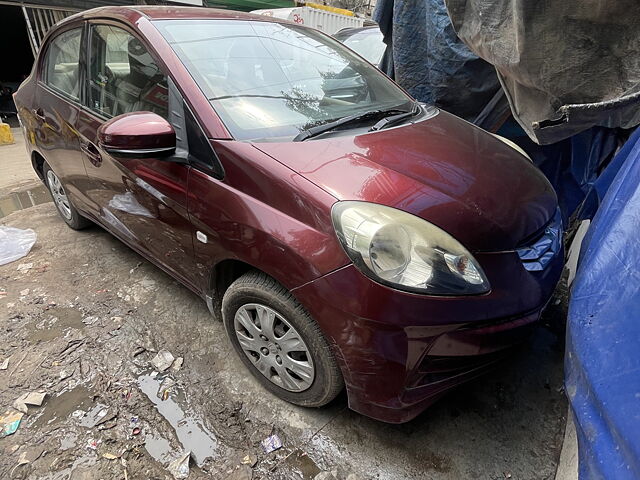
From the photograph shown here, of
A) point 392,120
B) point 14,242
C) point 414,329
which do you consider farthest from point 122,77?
point 414,329

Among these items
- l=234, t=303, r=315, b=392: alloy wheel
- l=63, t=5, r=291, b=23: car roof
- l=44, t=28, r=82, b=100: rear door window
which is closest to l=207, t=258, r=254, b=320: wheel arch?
l=234, t=303, r=315, b=392: alloy wheel

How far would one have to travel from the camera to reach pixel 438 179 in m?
1.63

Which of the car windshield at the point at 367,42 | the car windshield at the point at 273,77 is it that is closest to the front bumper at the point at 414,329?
the car windshield at the point at 273,77

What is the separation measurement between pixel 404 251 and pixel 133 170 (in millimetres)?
1578

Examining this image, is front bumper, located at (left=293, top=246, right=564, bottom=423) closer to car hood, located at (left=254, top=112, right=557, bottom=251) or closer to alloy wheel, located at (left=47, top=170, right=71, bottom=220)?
car hood, located at (left=254, top=112, right=557, bottom=251)

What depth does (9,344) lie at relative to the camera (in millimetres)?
2336

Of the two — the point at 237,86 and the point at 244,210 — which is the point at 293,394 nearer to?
the point at 244,210

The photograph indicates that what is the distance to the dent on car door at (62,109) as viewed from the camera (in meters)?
2.70

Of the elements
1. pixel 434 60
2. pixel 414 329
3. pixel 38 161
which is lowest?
pixel 38 161

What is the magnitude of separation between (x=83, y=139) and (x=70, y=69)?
2.04ft

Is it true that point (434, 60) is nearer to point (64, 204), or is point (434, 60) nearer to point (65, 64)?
point (65, 64)

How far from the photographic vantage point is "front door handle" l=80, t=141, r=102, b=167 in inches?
97.2

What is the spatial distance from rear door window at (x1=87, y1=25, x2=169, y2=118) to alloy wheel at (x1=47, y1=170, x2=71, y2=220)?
1.21m

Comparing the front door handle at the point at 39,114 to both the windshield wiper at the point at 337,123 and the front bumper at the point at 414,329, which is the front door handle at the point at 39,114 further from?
the front bumper at the point at 414,329
